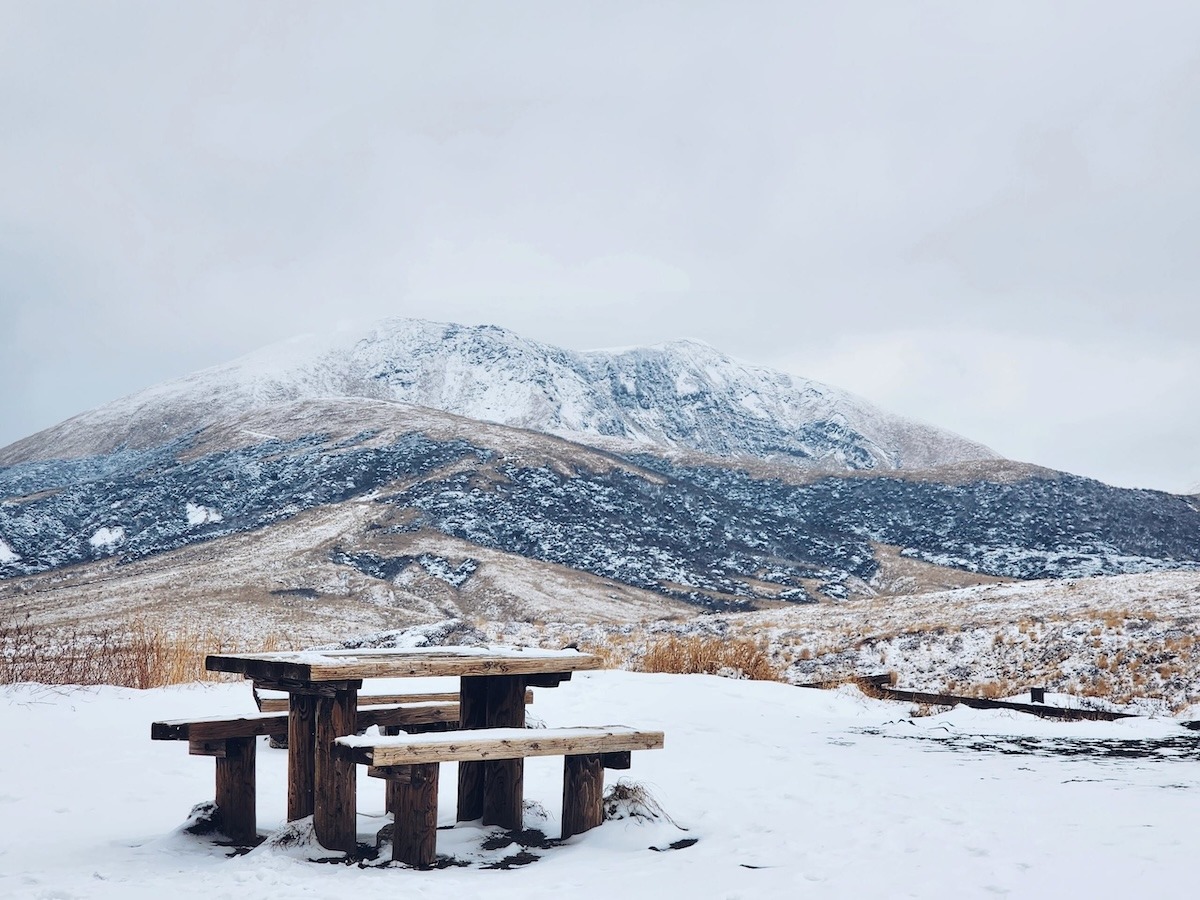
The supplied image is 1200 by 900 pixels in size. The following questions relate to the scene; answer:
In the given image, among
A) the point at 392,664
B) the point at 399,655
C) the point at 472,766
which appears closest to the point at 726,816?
the point at 472,766

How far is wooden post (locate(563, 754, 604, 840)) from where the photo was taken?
6.25 m

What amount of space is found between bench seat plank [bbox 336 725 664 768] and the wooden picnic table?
33 centimetres

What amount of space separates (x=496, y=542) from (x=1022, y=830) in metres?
42.5

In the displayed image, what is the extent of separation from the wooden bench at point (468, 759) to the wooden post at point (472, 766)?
0.82 ft

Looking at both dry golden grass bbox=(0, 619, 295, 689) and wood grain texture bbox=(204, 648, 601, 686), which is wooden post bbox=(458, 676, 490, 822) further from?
dry golden grass bbox=(0, 619, 295, 689)

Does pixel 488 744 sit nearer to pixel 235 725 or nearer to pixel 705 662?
pixel 235 725

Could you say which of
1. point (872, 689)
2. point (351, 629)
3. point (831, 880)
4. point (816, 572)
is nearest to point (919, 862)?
point (831, 880)

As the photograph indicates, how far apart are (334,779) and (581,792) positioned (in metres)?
1.50

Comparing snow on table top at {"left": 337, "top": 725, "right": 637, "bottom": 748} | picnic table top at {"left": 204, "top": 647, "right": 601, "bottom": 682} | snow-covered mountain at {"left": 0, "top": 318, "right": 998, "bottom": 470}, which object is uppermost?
snow-covered mountain at {"left": 0, "top": 318, "right": 998, "bottom": 470}

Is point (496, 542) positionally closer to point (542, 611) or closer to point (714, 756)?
point (542, 611)

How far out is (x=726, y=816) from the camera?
677 cm

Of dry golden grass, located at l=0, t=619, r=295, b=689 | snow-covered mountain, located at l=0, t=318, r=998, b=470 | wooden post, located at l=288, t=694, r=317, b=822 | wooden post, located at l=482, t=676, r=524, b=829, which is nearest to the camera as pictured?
wooden post, located at l=288, t=694, r=317, b=822

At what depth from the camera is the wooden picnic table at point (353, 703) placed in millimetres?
5781

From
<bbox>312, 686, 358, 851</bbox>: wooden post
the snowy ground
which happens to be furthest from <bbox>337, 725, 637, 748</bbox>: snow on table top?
the snowy ground
